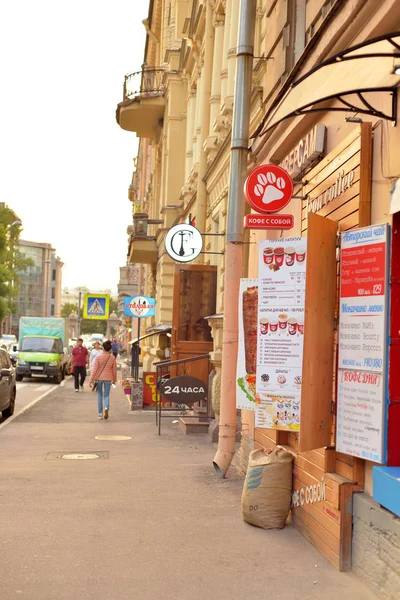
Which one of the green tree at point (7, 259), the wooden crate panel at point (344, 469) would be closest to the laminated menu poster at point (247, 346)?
the wooden crate panel at point (344, 469)

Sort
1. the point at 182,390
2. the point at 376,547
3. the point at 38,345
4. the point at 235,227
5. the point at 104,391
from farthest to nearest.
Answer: the point at 38,345
the point at 104,391
the point at 182,390
the point at 235,227
the point at 376,547

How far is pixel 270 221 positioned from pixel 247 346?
5.60ft

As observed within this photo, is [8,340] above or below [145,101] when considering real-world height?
below

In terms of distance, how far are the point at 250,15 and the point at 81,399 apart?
16.3 meters

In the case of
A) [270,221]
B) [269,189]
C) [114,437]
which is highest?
[269,189]

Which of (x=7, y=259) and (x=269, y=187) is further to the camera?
(x=7, y=259)

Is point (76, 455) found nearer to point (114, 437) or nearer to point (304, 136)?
point (114, 437)

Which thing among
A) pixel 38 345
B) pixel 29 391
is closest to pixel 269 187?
pixel 29 391

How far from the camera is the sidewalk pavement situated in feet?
18.1

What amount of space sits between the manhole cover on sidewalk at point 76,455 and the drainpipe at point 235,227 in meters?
2.54

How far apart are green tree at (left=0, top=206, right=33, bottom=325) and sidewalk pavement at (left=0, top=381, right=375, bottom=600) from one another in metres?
55.5

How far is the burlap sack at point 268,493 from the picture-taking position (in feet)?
24.0

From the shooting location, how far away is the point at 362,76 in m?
5.82

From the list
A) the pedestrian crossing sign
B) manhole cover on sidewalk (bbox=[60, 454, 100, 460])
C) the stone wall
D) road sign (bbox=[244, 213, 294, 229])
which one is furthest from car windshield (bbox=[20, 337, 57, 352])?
the stone wall
